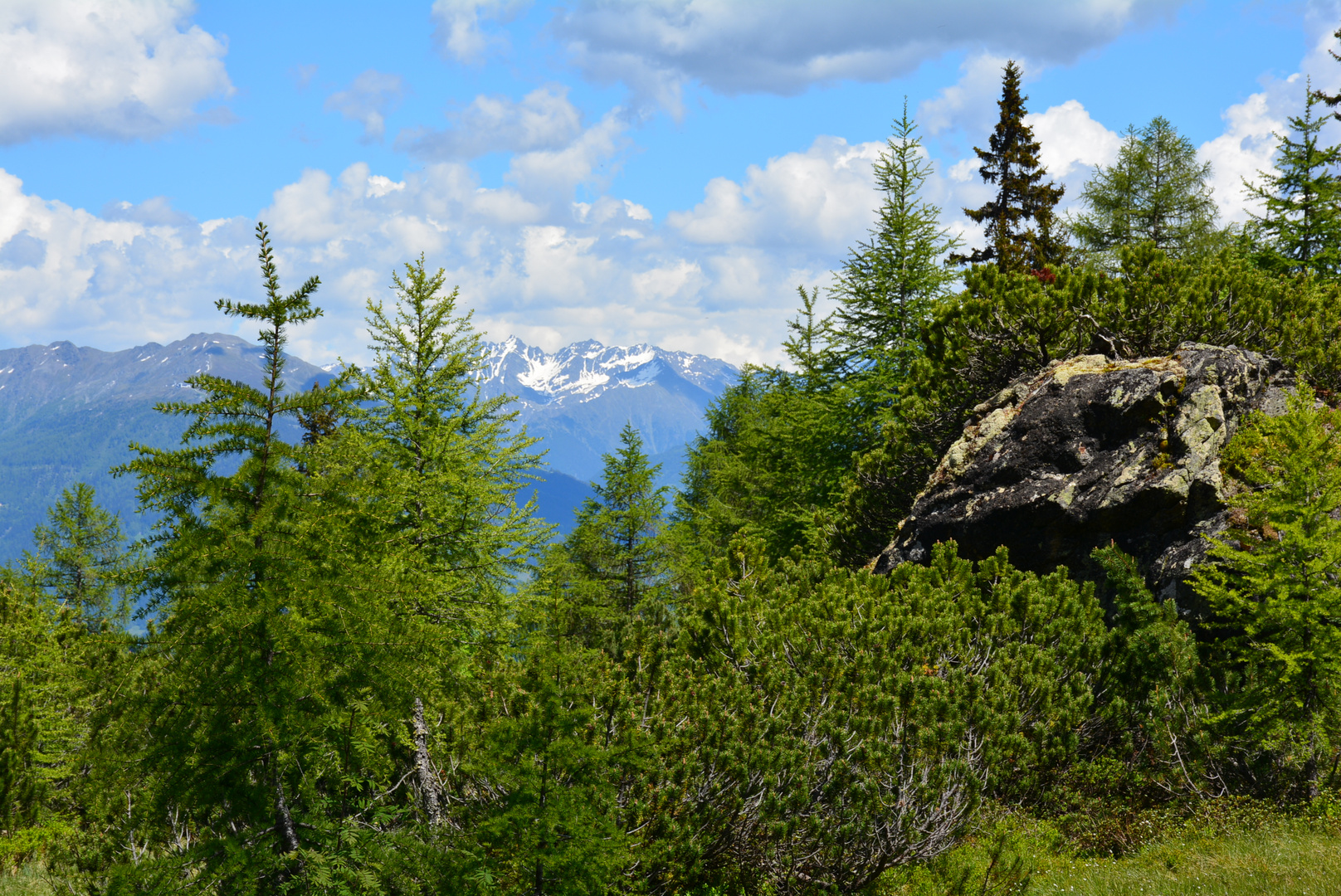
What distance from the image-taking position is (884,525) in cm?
1742

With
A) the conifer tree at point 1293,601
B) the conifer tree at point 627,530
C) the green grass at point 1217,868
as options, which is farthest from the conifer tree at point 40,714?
the conifer tree at point 627,530

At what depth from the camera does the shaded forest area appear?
5.55 meters

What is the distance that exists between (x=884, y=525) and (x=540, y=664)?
12.6m

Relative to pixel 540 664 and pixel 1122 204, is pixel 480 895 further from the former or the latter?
pixel 1122 204

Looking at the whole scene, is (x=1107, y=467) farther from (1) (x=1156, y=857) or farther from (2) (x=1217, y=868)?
(2) (x=1217, y=868)

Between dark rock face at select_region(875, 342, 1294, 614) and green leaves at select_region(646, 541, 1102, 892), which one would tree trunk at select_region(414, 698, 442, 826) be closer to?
green leaves at select_region(646, 541, 1102, 892)

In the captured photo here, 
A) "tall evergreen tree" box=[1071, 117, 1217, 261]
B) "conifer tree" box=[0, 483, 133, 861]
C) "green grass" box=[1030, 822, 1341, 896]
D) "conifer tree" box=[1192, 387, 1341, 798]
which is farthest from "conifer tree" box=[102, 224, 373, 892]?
"tall evergreen tree" box=[1071, 117, 1217, 261]

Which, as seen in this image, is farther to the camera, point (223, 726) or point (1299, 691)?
point (1299, 691)

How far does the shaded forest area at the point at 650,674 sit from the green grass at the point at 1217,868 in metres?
0.52

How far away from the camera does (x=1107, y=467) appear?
12688 millimetres

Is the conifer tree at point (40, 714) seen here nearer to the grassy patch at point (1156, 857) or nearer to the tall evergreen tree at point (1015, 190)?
the grassy patch at point (1156, 857)

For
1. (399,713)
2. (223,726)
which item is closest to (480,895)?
(399,713)

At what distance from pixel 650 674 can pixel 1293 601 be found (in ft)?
22.3

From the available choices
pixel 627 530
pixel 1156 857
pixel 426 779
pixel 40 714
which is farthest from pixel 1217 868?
pixel 627 530
